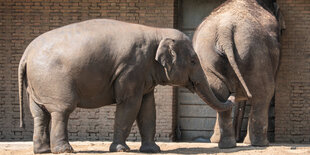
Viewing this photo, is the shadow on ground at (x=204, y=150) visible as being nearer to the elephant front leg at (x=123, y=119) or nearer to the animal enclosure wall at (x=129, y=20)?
the elephant front leg at (x=123, y=119)

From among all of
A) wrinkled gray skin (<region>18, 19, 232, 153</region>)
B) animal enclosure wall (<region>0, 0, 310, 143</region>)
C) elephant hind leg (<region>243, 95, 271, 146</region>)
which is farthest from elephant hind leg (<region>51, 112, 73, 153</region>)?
animal enclosure wall (<region>0, 0, 310, 143</region>)

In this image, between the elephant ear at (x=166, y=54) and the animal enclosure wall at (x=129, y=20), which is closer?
the elephant ear at (x=166, y=54)

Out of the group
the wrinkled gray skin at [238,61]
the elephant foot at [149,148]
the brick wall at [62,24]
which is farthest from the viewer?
the brick wall at [62,24]

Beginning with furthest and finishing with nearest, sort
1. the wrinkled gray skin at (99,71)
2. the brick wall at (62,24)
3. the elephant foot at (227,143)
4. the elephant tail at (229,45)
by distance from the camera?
1. the brick wall at (62,24)
2. the elephant foot at (227,143)
3. the elephant tail at (229,45)
4. the wrinkled gray skin at (99,71)

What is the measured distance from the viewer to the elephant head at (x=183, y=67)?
9.08 m

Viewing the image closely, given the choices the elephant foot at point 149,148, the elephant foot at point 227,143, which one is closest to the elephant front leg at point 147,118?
the elephant foot at point 149,148

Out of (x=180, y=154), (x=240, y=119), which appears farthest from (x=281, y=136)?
(x=180, y=154)

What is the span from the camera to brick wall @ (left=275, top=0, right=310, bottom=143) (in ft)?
42.2

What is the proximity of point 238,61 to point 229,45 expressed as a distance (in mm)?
292

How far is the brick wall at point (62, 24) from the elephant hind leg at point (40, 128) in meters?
4.22

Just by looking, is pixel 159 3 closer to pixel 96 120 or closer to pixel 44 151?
pixel 96 120

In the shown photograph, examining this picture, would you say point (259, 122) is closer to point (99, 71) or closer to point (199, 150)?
point (199, 150)

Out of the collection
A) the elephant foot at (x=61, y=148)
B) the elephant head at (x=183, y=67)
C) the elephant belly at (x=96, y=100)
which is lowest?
the elephant foot at (x=61, y=148)

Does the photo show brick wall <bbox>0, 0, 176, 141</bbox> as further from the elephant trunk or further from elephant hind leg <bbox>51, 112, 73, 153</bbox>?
elephant hind leg <bbox>51, 112, 73, 153</bbox>
